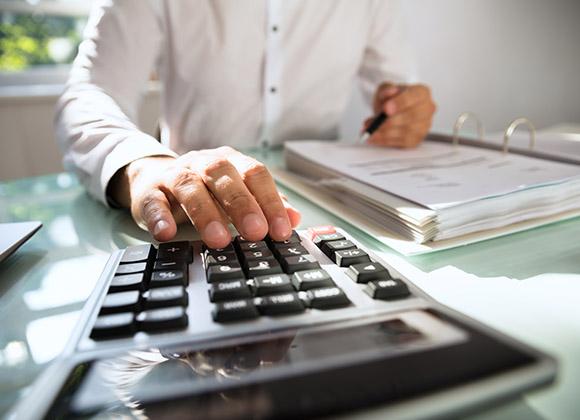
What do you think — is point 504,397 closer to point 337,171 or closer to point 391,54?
point 337,171

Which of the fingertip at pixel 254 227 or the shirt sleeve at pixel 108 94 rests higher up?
the shirt sleeve at pixel 108 94

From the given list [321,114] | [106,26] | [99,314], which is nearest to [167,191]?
[99,314]

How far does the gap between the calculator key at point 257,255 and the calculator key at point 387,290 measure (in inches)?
3.4

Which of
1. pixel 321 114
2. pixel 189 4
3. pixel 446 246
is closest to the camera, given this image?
pixel 446 246

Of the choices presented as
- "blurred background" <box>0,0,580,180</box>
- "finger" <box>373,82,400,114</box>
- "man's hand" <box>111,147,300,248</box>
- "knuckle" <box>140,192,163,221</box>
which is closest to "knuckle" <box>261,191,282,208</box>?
"man's hand" <box>111,147,300,248</box>

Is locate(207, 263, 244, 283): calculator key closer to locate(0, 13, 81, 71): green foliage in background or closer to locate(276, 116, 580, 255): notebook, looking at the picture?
locate(276, 116, 580, 255): notebook

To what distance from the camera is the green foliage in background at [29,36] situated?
195 cm

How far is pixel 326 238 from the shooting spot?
0.38 meters

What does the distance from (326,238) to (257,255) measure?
0.07 meters

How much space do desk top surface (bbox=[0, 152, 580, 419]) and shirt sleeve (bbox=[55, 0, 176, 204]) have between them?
8cm

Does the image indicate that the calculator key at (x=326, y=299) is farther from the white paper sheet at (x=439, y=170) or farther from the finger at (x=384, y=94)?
the finger at (x=384, y=94)

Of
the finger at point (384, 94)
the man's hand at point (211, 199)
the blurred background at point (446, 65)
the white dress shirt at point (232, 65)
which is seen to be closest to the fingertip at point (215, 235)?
the man's hand at point (211, 199)

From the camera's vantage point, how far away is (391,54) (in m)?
1.26

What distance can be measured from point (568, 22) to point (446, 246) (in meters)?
2.16
